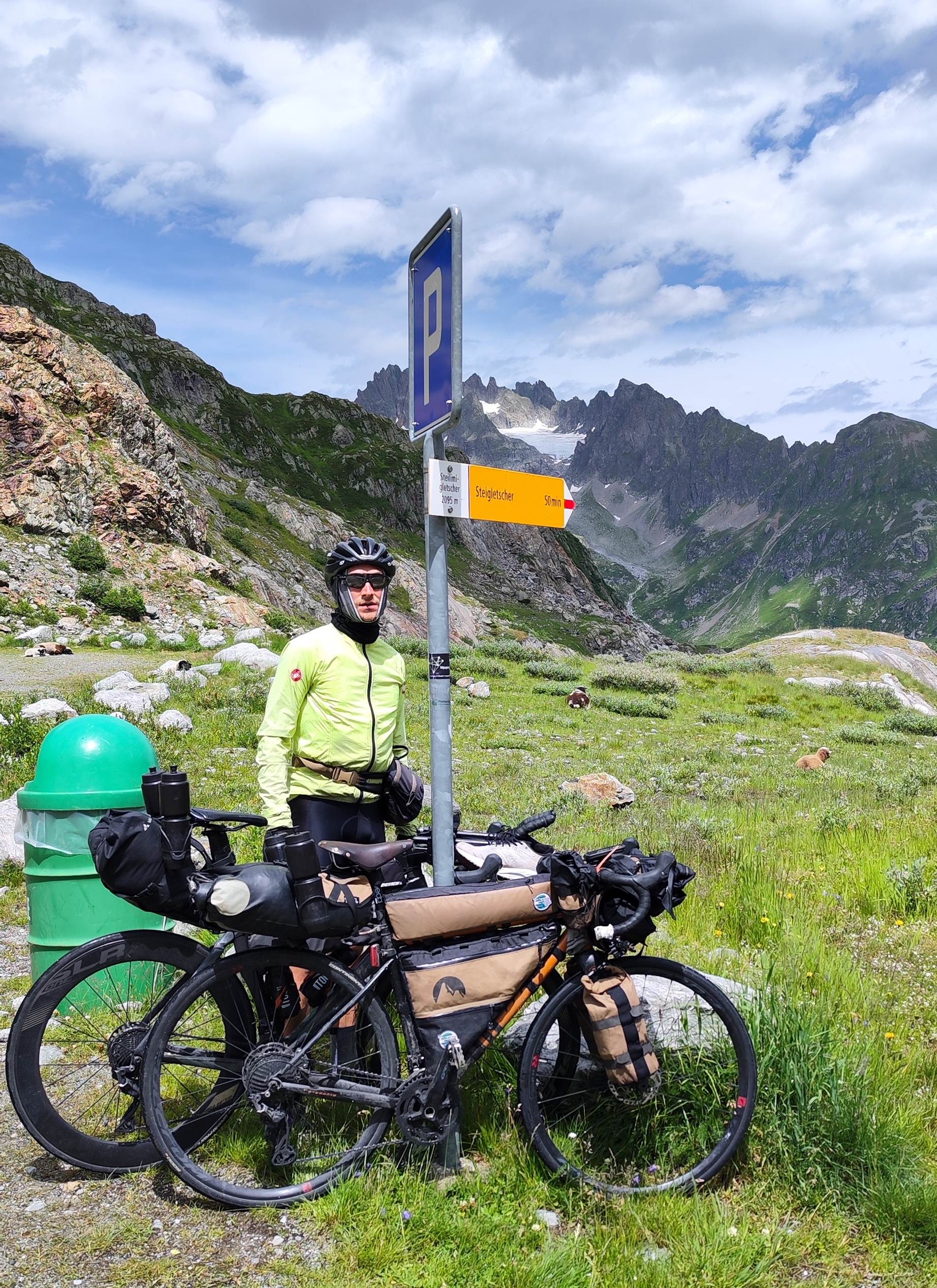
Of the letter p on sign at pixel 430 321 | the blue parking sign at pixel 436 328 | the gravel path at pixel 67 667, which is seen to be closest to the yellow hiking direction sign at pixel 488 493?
the blue parking sign at pixel 436 328

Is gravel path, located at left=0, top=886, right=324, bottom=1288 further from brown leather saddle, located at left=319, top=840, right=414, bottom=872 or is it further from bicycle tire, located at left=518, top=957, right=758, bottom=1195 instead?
brown leather saddle, located at left=319, top=840, right=414, bottom=872

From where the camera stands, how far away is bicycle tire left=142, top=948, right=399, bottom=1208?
335 centimetres

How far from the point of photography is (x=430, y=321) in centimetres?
389

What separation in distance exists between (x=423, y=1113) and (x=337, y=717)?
200 cm

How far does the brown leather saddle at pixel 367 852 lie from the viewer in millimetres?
3672

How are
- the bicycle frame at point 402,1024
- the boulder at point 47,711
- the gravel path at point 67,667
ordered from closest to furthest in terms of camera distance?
the bicycle frame at point 402,1024 → the boulder at point 47,711 → the gravel path at point 67,667

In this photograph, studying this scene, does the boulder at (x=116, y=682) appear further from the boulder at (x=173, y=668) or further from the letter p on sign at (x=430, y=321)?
the letter p on sign at (x=430, y=321)

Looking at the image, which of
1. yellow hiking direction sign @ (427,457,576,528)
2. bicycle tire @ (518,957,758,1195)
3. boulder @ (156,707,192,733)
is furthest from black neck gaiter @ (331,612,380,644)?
boulder @ (156,707,192,733)

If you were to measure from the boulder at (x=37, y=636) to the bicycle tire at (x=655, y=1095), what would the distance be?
69.1 ft

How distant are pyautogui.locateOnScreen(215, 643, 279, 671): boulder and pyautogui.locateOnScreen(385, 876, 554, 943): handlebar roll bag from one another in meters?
16.1

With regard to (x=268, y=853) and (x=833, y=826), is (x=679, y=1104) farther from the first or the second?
(x=833, y=826)

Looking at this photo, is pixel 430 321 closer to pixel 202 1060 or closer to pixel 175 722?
pixel 202 1060

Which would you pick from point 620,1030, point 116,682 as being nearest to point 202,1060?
point 620,1030

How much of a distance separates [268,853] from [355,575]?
5.23 feet
